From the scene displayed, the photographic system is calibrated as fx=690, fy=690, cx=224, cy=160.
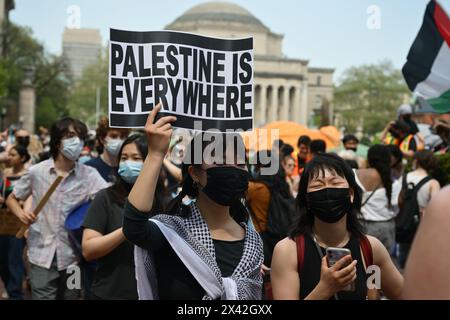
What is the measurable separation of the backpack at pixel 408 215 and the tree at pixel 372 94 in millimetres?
73334

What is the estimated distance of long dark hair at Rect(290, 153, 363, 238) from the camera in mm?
3355

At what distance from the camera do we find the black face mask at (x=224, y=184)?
3070mm

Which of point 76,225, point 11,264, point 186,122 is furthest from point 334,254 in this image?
point 11,264

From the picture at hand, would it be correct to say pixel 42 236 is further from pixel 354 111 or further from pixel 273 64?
pixel 273 64

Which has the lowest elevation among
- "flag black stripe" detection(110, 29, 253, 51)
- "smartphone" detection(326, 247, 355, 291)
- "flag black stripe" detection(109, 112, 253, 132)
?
"smartphone" detection(326, 247, 355, 291)

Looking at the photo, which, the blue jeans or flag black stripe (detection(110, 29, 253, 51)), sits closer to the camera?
flag black stripe (detection(110, 29, 253, 51))

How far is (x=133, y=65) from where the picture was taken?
328 cm

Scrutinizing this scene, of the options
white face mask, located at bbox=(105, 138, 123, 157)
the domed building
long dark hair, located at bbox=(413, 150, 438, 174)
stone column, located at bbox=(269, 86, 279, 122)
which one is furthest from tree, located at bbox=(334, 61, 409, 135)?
white face mask, located at bbox=(105, 138, 123, 157)

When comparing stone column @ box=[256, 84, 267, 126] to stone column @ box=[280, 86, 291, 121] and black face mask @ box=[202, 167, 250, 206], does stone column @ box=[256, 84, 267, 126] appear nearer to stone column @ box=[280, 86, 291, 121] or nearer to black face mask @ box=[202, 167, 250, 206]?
stone column @ box=[280, 86, 291, 121]

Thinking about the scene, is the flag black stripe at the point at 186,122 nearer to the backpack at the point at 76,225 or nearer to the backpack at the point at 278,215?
the backpack at the point at 76,225

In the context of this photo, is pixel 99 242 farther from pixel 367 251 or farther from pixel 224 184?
pixel 367 251

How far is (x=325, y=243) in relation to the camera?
10.8 ft

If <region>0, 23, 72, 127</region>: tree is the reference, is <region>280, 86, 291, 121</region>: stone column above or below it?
below

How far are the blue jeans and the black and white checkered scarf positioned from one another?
502 centimetres
